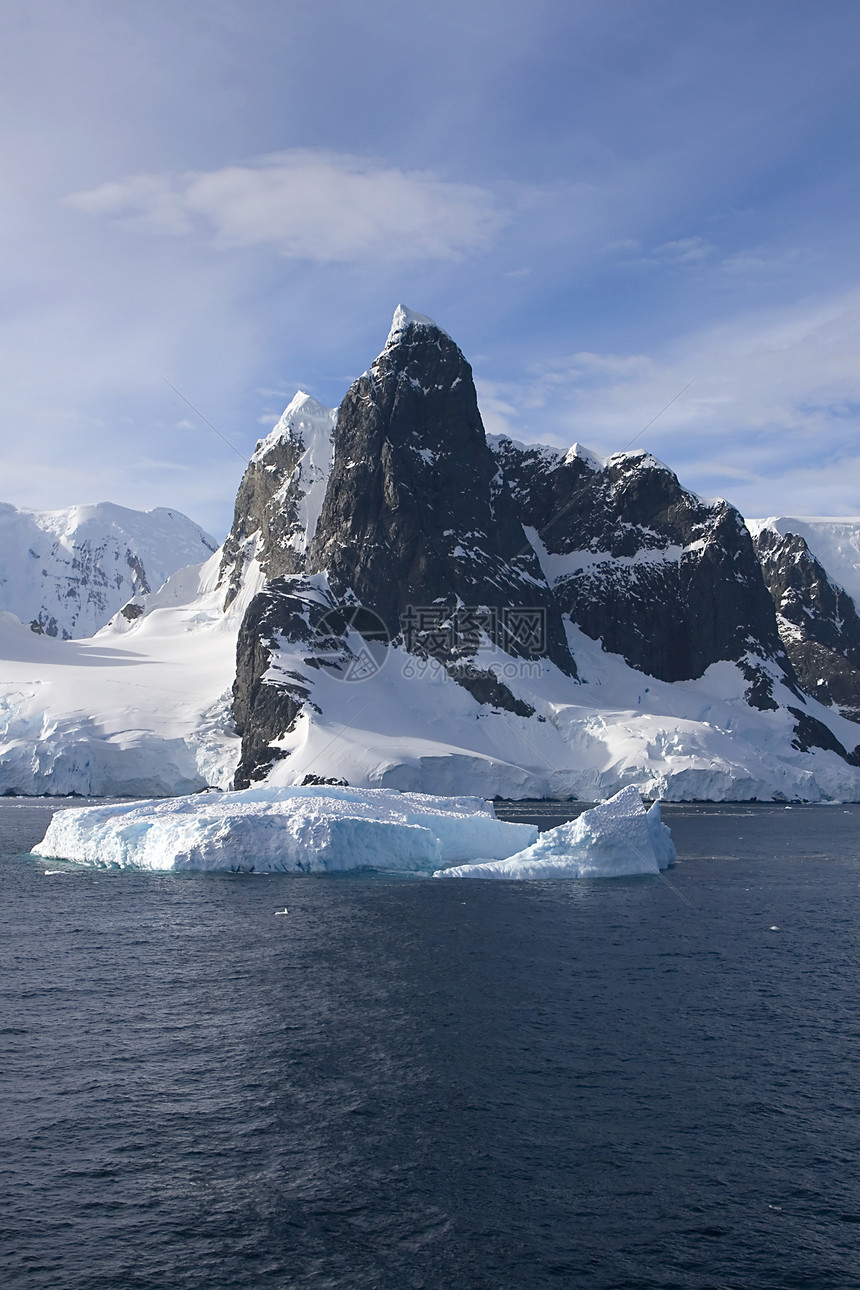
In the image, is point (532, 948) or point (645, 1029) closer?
point (645, 1029)

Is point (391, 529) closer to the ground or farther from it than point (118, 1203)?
farther from it

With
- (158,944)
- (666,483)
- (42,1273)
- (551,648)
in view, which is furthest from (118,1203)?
(666,483)

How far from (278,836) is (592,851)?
2010 centimetres

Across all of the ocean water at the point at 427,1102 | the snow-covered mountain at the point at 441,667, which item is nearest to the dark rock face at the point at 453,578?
the snow-covered mountain at the point at 441,667

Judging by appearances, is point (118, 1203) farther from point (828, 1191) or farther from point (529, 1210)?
point (828, 1191)

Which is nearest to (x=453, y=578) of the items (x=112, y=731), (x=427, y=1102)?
(x=112, y=731)

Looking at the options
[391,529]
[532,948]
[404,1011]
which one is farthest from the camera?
[391,529]

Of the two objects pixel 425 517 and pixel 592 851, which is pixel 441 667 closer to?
pixel 425 517

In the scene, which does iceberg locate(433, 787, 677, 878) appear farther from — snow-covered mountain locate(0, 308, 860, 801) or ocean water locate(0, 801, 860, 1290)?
snow-covered mountain locate(0, 308, 860, 801)

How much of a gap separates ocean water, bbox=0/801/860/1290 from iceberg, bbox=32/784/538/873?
15052mm

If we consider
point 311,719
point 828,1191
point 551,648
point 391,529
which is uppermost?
point 391,529

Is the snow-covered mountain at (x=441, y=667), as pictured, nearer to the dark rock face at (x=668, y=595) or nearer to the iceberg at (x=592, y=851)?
the dark rock face at (x=668, y=595)

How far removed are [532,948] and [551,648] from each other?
132800 millimetres

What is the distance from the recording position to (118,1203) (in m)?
19.9
